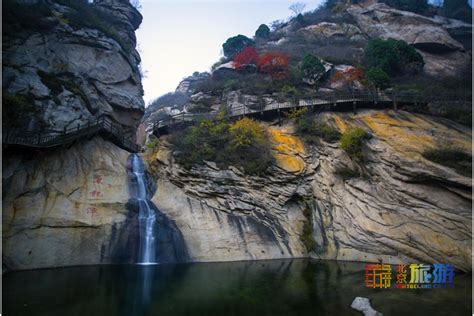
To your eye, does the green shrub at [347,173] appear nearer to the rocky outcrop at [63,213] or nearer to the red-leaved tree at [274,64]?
the rocky outcrop at [63,213]

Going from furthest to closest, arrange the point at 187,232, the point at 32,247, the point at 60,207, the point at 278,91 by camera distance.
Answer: the point at 278,91, the point at 187,232, the point at 60,207, the point at 32,247

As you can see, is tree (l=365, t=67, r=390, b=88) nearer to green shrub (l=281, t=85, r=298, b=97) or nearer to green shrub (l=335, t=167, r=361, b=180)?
green shrub (l=281, t=85, r=298, b=97)

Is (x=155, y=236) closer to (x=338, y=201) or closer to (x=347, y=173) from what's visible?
(x=338, y=201)

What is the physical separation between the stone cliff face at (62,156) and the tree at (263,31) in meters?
33.4

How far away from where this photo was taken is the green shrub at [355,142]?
19.7 metres

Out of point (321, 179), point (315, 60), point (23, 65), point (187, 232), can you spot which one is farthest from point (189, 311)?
point (315, 60)

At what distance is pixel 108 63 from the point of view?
1043 inches

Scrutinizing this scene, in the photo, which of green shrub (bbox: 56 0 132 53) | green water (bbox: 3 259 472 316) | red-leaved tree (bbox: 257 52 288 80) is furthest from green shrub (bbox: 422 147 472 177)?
green shrub (bbox: 56 0 132 53)

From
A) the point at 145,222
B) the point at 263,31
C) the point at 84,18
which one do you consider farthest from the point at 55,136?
the point at 263,31

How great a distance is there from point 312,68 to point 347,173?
49.0ft

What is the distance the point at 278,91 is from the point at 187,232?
17226mm

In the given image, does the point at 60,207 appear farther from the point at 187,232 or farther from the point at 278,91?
the point at 278,91

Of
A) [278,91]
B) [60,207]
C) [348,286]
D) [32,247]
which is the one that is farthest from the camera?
[278,91]

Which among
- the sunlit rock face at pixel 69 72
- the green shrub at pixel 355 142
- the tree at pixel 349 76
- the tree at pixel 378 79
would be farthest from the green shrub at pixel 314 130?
the sunlit rock face at pixel 69 72
